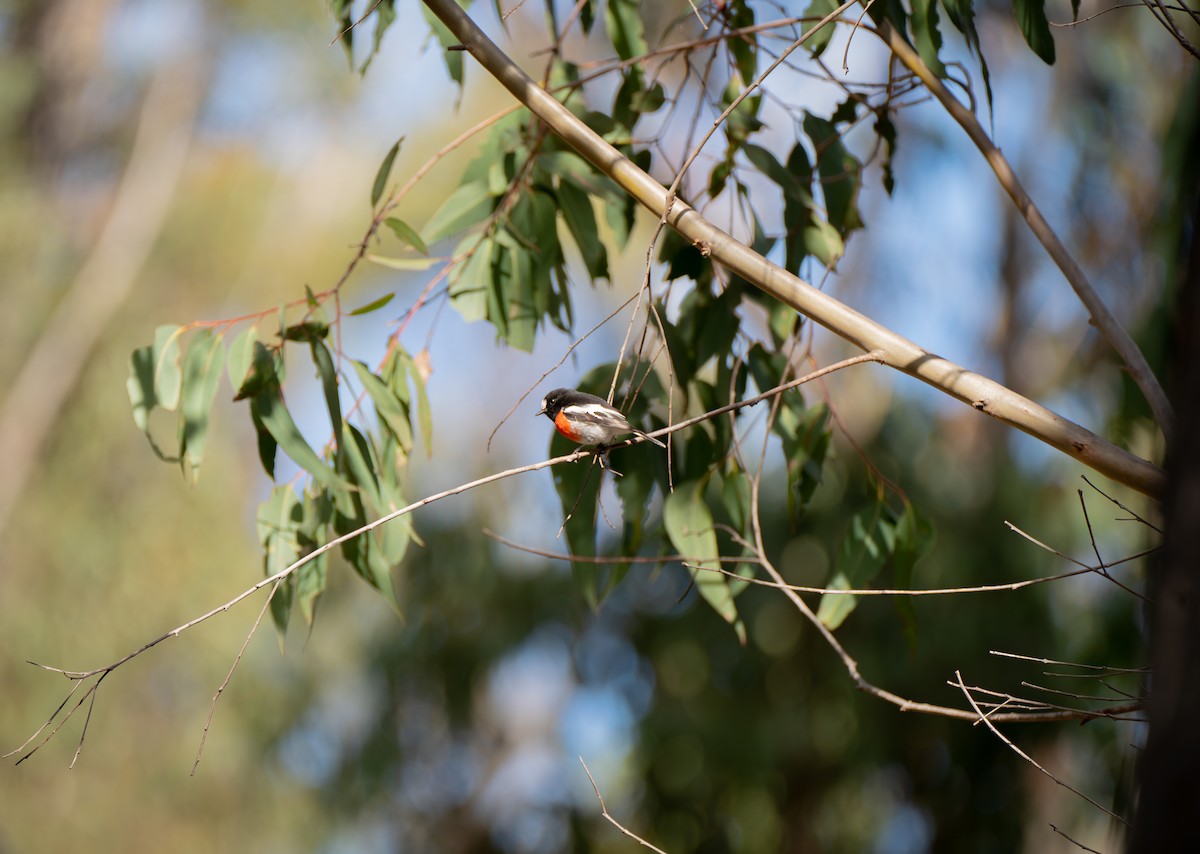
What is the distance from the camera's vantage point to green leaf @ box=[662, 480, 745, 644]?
2562mm

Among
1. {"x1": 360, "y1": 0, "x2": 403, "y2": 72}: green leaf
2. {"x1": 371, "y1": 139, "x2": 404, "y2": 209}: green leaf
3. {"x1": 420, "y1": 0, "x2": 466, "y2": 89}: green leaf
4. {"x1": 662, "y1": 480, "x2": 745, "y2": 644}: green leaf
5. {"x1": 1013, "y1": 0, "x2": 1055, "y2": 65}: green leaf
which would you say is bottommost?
{"x1": 662, "y1": 480, "x2": 745, "y2": 644}: green leaf

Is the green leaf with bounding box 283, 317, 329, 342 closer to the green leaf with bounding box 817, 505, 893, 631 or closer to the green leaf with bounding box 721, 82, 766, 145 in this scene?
the green leaf with bounding box 721, 82, 766, 145

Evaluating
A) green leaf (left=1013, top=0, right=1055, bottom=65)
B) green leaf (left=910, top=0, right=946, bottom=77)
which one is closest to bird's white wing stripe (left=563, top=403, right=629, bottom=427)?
green leaf (left=910, top=0, right=946, bottom=77)

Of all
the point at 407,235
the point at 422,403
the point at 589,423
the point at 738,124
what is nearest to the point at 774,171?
the point at 738,124

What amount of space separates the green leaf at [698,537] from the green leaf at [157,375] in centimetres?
115

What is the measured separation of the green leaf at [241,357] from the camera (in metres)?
2.45

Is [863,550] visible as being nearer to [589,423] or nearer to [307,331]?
[589,423]

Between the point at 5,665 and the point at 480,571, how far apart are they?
16.5 ft

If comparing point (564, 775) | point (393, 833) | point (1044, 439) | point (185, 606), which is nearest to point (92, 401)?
point (185, 606)

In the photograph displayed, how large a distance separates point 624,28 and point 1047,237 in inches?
49.4

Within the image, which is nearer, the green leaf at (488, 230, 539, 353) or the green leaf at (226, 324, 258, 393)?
the green leaf at (226, 324, 258, 393)

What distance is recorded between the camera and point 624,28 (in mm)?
2930

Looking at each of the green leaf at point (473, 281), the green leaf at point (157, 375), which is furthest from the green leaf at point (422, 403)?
the green leaf at point (157, 375)

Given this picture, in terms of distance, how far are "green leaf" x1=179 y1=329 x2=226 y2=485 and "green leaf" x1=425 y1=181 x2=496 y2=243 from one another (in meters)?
0.56
